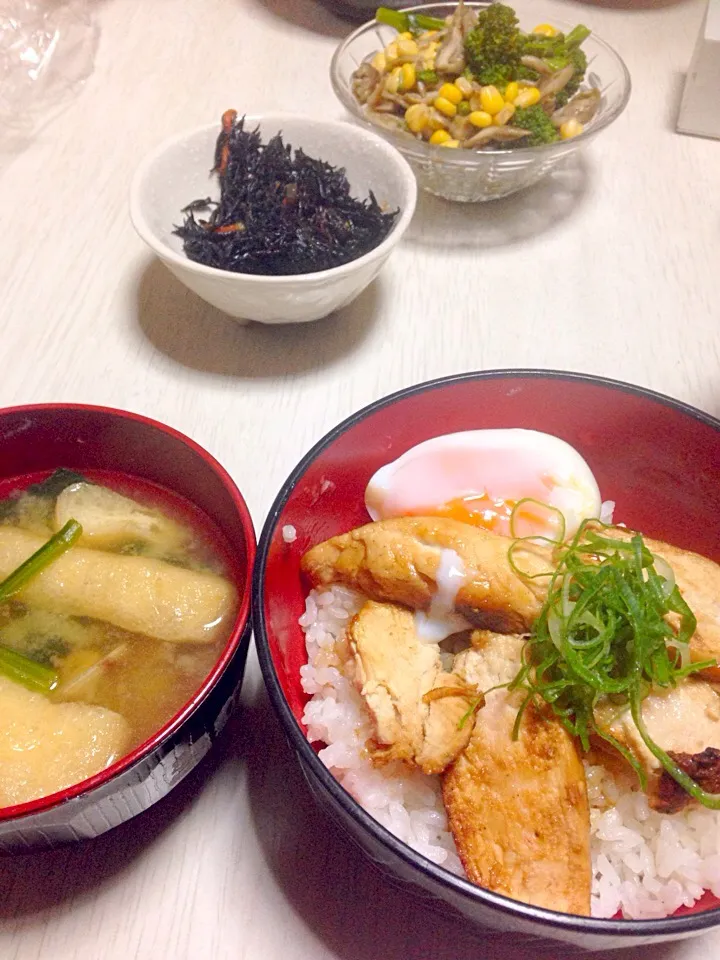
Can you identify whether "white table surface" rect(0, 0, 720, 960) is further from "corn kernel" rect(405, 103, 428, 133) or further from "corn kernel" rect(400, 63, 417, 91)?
"corn kernel" rect(400, 63, 417, 91)

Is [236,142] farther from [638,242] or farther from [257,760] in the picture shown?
[257,760]

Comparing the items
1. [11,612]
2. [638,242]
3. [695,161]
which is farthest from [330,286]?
[695,161]

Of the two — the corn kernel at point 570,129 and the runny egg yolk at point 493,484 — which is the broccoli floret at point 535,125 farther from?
the runny egg yolk at point 493,484

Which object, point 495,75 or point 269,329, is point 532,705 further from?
point 495,75


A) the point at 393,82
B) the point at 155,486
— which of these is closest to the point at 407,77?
the point at 393,82

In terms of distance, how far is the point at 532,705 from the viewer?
1.03 m

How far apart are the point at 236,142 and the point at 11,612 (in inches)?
51.6

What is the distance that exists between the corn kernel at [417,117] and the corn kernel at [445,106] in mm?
42

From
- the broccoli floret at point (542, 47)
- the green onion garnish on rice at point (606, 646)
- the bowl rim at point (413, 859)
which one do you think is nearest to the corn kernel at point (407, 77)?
the broccoli floret at point (542, 47)

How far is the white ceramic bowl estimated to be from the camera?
5.08 feet

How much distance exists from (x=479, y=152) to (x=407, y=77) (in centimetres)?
41

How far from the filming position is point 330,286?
1576 mm

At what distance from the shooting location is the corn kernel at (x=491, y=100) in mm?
2029

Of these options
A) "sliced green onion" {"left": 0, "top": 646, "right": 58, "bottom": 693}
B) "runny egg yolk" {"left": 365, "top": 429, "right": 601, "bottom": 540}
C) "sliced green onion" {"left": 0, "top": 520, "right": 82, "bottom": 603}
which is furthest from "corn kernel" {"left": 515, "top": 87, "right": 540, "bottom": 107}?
"sliced green onion" {"left": 0, "top": 646, "right": 58, "bottom": 693}
